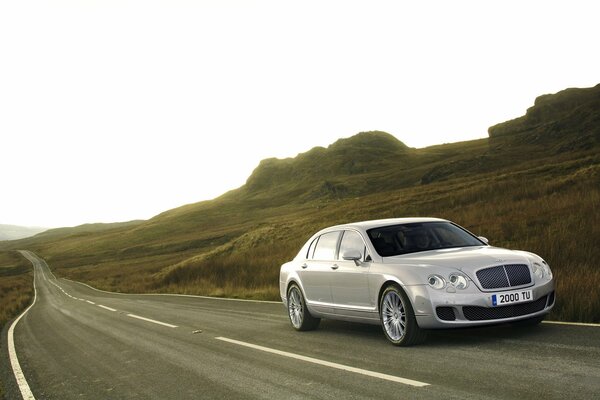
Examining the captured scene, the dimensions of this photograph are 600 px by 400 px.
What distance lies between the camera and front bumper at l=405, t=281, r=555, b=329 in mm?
7176

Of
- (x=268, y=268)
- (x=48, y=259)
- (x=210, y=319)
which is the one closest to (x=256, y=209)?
(x=48, y=259)

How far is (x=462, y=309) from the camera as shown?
7.21 m

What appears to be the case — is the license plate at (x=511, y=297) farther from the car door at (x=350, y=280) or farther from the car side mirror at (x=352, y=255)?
the car side mirror at (x=352, y=255)

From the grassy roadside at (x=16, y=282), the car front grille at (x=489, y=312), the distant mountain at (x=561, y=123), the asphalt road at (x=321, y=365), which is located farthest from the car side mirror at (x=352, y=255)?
the distant mountain at (x=561, y=123)

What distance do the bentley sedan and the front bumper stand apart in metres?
0.01

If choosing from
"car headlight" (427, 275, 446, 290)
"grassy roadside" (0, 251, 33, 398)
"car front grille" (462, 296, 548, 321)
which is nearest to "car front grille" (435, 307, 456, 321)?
"car front grille" (462, 296, 548, 321)

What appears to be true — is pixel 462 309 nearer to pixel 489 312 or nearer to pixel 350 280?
pixel 489 312

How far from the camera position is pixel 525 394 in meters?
5.06

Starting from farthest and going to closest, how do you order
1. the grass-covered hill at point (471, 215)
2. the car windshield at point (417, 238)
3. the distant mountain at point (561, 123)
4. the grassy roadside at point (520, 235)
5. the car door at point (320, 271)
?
the distant mountain at point (561, 123), the grass-covered hill at point (471, 215), the grassy roadside at point (520, 235), the car door at point (320, 271), the car windshield at point (417, 238)

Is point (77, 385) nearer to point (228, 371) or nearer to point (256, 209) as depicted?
point (228, 371)

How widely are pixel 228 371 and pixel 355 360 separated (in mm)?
1589

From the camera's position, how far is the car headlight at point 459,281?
23.7 feet

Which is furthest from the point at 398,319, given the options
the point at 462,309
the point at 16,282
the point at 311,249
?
the point at 16,282

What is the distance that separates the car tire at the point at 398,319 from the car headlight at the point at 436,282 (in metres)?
0.41
